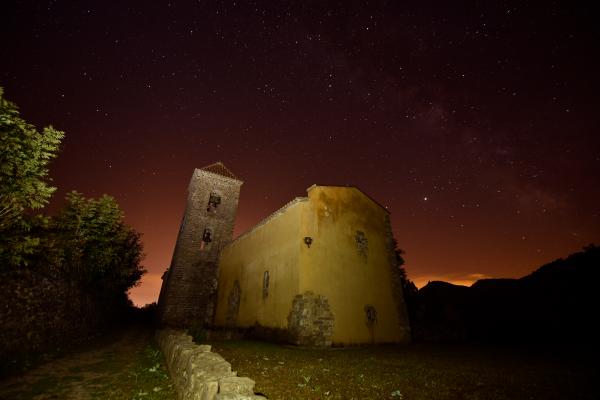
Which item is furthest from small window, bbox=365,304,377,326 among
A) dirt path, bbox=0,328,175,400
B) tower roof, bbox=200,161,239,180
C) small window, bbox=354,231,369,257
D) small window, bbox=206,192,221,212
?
tower roof, bbox=200,161,239,180

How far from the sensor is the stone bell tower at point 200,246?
973 inches

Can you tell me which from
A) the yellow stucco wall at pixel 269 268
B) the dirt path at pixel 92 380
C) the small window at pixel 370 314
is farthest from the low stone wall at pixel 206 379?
the small window at pixel 370 314

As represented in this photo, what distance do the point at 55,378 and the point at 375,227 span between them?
15.8 meters

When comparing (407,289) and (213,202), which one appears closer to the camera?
(407,289)

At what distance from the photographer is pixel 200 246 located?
88.5ft

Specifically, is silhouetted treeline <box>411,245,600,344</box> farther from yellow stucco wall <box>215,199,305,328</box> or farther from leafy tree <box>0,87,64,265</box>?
leafy tree <box>0,87,64,265</box>

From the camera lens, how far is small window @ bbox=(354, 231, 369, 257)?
16203 millimetres

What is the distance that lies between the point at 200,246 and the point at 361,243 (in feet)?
56.5

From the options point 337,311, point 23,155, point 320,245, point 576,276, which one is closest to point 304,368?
point 337,311

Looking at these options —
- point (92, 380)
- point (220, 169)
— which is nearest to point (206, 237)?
point (220, 169)

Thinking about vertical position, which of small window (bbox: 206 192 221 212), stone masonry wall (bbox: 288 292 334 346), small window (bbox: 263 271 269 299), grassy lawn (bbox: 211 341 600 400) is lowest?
grassy lawn (bbox: 211 341 600 400)

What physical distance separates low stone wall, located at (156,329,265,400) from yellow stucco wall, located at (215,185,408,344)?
24.6 ft

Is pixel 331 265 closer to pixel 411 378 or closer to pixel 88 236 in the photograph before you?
pixel 411 378

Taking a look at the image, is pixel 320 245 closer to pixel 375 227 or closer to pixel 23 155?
pixel 375 227
